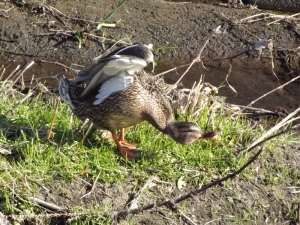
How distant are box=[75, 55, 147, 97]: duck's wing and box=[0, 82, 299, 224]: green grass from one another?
46cm

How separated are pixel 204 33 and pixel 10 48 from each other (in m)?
2.48

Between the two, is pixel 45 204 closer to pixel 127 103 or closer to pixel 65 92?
pixel 127 103

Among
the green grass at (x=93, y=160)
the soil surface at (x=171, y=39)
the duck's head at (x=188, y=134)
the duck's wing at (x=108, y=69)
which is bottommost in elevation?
the soil surface at (x=171, y=39)

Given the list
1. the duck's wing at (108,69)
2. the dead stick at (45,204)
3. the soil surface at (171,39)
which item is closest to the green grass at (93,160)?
the dead stick at (45,204)

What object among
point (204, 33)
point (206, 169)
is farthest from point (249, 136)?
point (204, 33)

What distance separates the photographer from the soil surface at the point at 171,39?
7.61m

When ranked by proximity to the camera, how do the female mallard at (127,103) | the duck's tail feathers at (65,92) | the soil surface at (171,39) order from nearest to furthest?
the female mallard at (127,103) → the duck's tail feathers at (65,92) → the soil surface at (171,39)

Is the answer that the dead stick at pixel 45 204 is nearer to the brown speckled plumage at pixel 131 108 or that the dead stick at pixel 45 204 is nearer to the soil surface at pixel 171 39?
the brown speckled plumage at pixel 131 108

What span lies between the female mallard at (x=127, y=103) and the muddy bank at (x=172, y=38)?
207cm

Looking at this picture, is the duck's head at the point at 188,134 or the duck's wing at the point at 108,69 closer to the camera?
the duck's wing at the point at 108,69

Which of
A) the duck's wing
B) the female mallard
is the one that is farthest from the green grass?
the duck's wing

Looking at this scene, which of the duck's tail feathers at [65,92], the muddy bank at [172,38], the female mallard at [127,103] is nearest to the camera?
the female mallard at [127,103]

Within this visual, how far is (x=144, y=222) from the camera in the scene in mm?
4715

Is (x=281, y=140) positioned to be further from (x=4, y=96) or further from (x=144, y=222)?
(x=4, y=96)
